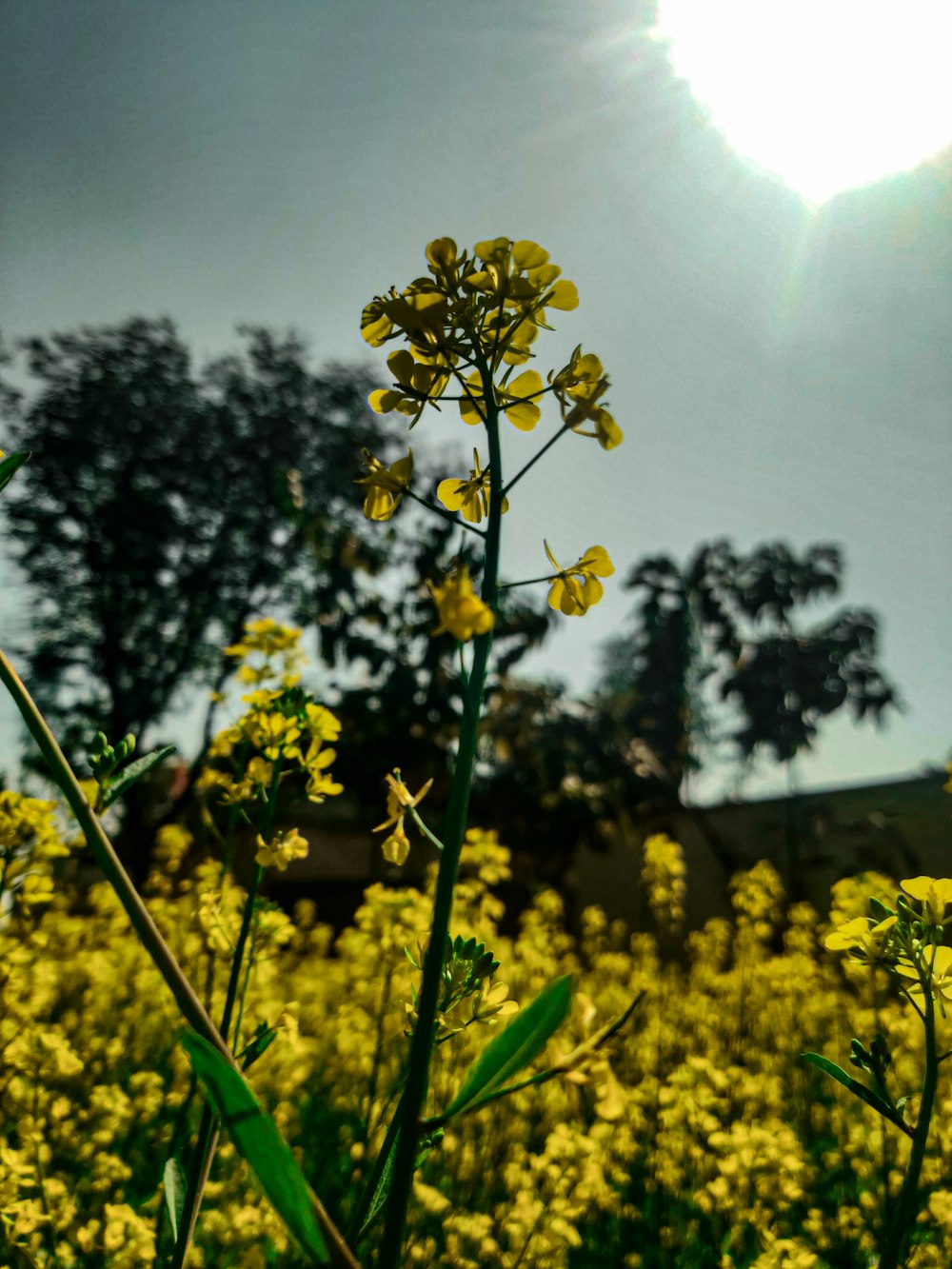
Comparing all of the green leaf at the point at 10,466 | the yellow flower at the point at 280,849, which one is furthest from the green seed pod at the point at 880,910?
the green leaf at the point at 10,466

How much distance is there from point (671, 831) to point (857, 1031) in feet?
30.2

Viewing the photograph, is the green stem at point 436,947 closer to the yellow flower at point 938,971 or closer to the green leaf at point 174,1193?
the green leaf at point 174,1193

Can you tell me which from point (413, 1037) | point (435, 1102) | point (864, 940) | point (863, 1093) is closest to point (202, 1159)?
point (413, 1037)

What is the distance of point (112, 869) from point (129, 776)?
208mm

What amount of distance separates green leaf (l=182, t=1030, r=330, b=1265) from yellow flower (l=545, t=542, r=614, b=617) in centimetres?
59

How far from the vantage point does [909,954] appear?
1.16m

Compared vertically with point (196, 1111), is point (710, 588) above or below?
above

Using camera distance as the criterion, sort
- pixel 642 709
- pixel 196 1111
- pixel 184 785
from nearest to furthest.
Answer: pixel 196 1111
pixel 184 785
pixel 642 709

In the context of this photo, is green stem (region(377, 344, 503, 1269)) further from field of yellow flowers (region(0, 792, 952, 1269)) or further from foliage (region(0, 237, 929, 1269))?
field of yellow flowers (region(0, 792, 952, 1269))

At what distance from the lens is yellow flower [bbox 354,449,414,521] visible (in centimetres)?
94

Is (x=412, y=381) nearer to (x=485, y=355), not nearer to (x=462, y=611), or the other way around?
(x=485, y=355)

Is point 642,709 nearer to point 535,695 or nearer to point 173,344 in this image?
Result: point 535,695

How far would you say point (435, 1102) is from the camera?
2.71m

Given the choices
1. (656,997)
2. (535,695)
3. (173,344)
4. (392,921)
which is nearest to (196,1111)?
(392,921)
